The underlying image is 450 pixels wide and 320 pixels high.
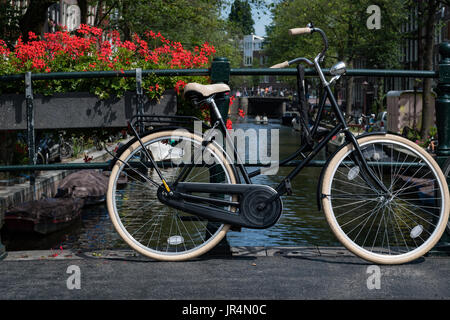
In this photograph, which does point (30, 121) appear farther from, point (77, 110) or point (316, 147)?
point (316, 147)

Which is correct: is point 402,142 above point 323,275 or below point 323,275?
above

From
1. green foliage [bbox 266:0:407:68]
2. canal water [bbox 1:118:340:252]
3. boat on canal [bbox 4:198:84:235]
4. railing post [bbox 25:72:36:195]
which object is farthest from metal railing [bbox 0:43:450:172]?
green foliage [bbox 266:0:407:68]

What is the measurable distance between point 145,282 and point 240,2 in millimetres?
21369

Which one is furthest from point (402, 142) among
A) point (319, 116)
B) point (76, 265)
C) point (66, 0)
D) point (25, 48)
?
point (66, 0)

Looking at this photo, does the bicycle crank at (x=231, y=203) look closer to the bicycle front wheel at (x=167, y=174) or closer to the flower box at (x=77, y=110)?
the bicycle front wheel at (x=167, y=174)

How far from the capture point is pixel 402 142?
4309mm

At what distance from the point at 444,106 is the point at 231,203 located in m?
1.57

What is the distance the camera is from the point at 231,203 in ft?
14.2

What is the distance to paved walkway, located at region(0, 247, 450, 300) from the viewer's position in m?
3.61

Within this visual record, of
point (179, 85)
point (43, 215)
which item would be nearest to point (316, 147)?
point (179, 85)

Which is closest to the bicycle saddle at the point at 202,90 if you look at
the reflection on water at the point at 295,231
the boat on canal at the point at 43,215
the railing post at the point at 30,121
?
the railing post at the point at 30,121

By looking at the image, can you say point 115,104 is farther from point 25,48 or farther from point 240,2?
point 240,2

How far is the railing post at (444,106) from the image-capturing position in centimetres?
473
